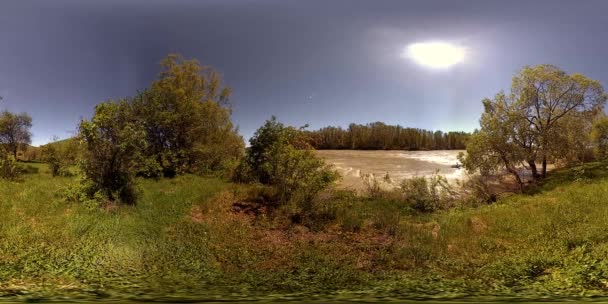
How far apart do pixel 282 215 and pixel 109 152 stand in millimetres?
6838

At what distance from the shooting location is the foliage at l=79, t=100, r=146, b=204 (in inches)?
506

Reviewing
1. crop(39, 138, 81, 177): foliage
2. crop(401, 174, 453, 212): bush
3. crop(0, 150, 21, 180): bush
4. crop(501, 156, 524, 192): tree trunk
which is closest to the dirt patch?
crop(401, 174, 453, 212): bush

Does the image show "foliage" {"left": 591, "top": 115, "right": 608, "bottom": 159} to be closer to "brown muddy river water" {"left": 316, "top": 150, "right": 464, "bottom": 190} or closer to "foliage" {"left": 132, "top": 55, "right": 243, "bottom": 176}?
"brown muddy river water" {"left": 316, "top": 150, "right": 464, "bottom": 190}

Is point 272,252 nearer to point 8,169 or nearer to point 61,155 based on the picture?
point 61,155

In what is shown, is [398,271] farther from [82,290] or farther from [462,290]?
[82,290]

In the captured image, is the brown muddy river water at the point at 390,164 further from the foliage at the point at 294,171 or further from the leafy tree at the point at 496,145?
the foliage at the point at 294,171

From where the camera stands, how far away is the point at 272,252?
8820mm

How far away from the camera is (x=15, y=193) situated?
43.0 ft

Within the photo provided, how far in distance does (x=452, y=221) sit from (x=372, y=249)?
4.97 meters

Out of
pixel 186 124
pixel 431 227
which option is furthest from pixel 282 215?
pixel 186 124

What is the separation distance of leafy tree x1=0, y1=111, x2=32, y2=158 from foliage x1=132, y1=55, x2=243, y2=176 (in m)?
8.71

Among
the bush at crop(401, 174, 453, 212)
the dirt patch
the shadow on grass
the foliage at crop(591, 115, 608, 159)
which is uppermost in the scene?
the foliage at crop(591, 115, 608, 159)

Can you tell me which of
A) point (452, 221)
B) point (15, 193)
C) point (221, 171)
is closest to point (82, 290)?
point (15, 193)

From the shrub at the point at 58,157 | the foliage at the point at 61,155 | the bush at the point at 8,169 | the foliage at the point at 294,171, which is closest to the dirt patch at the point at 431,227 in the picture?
the foliage at the point at 294,171
